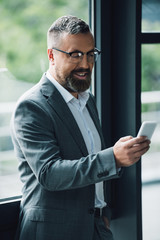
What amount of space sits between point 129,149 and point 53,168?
1.07 feet

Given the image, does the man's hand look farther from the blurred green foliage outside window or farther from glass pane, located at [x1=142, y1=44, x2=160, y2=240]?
glass pane, located at [x1=142, y1=44, x2=160, y2=240]

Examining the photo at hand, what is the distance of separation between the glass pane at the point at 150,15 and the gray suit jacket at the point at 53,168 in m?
0.91

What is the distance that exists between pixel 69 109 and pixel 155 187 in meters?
1.18

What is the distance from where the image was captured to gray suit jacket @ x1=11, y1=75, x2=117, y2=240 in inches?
65.3

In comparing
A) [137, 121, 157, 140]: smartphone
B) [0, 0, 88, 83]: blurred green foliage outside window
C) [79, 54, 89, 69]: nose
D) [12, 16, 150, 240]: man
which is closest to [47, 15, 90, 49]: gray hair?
[12, 16, 150, 240]: man

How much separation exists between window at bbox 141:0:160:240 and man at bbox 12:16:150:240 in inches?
25.5

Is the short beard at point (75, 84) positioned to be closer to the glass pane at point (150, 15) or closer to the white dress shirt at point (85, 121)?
the white dress shirt at point (85, 121)

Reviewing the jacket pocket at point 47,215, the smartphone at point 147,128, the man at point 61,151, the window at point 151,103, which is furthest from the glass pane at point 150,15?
the jacket pocket at point 47,215

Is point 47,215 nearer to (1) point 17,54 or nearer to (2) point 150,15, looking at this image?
(1) point 17,54

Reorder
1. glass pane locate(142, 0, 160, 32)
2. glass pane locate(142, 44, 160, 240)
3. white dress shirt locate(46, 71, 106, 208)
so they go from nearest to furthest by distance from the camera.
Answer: white dress shirt locate(46, 71, 106, 208), glass pane locate(142, 0, 160, 32), glass pane locate(142, 44, 160, 240)

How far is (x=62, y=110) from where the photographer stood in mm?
1854

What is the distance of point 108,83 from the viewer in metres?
2.46

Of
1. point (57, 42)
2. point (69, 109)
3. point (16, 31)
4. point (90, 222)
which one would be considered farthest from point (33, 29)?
point (90, 222)

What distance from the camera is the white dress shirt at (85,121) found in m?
1.92
